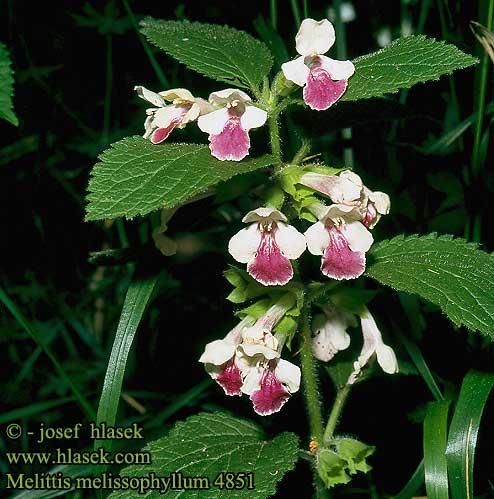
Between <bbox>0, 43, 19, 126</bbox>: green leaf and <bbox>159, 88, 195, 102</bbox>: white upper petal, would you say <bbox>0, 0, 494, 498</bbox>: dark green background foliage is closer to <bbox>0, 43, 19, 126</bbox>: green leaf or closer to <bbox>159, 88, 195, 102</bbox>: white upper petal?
<bbox>159, 88, 195, 102</bbox>: white upper petal

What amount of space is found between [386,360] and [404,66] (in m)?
0.59

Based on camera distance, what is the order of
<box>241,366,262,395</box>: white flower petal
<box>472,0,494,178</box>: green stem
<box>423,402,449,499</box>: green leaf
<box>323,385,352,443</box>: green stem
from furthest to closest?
<box>472,0,494,178</box>: green stem, <box>323,385,352,443</box>: green stem, <box>423,402,449,499</box>: green leaf, <box>241,366,262,395</box>: white flower petal

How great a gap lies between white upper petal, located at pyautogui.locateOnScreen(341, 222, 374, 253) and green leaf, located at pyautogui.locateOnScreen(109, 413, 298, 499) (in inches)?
16.7

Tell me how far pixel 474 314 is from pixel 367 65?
0.50 meters

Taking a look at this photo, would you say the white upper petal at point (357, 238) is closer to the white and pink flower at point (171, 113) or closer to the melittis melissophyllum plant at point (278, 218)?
the melittis melissophyllum plant at point (278, 218)

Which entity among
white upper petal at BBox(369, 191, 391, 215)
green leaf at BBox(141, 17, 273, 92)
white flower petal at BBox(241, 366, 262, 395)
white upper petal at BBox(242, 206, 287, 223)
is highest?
green leaf at BBox(141, 17, 273, 92)

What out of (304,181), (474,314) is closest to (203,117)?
(304,181)

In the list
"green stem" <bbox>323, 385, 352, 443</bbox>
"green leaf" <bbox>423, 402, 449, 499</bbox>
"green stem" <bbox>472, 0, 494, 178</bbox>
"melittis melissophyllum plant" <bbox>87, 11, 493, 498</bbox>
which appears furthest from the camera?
"green stem" <bbox>472, 0, 494, 178</bbox>

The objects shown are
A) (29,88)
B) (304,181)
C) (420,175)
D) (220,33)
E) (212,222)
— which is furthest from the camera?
(29,88)

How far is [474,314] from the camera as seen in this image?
121 centimetres

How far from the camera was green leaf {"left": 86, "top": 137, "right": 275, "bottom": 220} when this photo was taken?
1.06 metres

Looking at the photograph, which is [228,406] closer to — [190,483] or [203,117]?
[190,483]

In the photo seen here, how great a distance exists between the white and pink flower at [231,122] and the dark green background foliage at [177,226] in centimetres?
21

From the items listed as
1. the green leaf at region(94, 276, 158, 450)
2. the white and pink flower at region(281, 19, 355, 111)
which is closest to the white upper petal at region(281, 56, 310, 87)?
the white and pink flower at region(281, 19, 355, 111)
